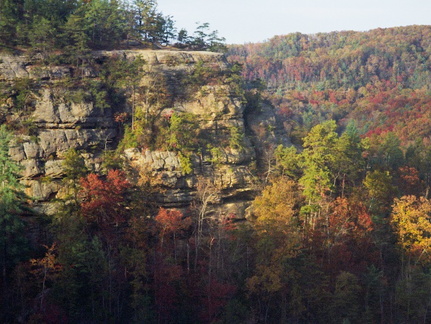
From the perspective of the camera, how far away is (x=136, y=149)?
3416 cm

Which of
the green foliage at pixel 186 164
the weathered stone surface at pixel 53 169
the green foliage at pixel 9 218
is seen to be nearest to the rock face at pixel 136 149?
the weathered stone surface at pixel 53 169

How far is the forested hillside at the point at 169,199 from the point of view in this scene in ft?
91.9

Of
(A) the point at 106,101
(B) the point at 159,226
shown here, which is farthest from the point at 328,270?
(A) the point at 106,101

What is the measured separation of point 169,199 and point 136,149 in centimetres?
425

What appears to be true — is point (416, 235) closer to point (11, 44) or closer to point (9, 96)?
point (9, 96)

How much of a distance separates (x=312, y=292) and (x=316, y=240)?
418 cm

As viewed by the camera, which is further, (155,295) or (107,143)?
(107,143)

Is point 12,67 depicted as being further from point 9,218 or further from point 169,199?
point 169,199

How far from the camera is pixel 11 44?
36000 mm

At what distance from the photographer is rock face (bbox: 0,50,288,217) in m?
31.7

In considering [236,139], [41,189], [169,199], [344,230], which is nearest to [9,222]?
[41,189]

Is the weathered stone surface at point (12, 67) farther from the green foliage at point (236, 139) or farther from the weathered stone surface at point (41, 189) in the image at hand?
the green foliage at point (236, 139)

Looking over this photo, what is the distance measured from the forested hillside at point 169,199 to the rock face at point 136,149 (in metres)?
0.10

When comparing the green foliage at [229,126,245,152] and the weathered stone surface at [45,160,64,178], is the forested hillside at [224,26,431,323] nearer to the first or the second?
the green foliage at [229,126,245,152]
